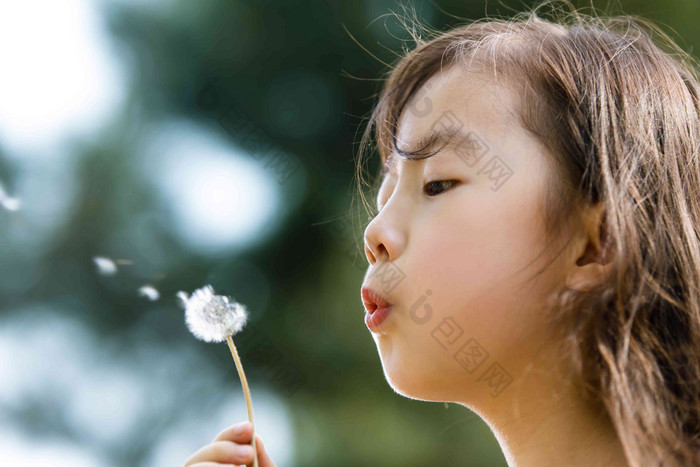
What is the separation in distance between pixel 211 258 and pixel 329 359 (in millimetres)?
371

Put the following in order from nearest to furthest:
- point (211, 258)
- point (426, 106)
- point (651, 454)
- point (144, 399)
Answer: point (651, 454), point (426, 106), point (144, 399), point (211, 258)

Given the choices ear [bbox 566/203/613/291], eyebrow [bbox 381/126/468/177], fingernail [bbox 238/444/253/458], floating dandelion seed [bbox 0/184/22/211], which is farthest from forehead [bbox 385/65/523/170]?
floating dandelion seed [bbox 0/184/22/211]

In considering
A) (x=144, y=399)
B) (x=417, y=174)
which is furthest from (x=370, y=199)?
(x=417, y=174)

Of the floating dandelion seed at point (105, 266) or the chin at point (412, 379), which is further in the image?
the floating dandelion seed at point (105, 266)

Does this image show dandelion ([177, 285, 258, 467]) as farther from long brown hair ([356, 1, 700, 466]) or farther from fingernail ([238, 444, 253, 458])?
long brown hair ([356, 1, 700, 466])

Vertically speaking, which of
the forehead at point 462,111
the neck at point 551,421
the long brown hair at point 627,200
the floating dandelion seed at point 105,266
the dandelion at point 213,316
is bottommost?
the neck at point 551,421

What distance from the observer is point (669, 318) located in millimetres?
556

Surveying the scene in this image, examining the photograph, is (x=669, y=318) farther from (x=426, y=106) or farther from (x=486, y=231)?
(x=426, y=106)

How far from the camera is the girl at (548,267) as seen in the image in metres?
0.54

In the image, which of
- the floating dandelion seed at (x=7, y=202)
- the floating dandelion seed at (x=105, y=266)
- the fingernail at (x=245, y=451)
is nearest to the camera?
the fingernail at (x=245, y=451)

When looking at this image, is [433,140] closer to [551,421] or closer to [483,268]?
[483,268]

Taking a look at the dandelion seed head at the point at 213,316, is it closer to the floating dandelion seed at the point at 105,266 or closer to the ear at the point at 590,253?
the ear at the point at 590,253

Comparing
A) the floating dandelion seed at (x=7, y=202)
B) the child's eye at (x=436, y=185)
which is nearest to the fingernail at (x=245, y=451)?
the child's eye at (x=436, y=185)

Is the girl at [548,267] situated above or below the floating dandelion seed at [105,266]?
below
